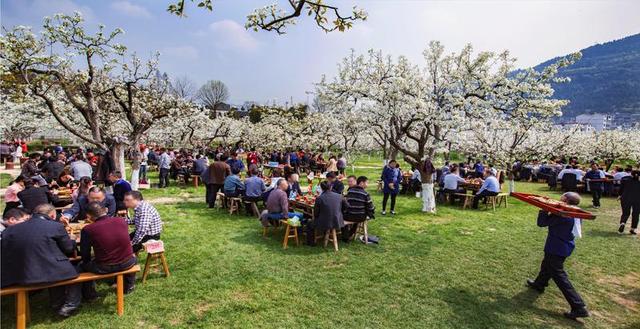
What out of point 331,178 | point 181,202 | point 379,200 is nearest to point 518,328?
point 331,178

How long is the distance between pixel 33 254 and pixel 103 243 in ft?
2.37

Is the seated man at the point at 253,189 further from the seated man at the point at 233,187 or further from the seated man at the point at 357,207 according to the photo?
the seated man at the point at 357,207

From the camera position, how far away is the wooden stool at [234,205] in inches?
418

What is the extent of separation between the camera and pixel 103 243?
472 centimetres

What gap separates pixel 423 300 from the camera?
541 cm

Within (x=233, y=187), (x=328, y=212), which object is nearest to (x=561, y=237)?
(x=328, y=212)

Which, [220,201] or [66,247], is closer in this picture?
[66,247]

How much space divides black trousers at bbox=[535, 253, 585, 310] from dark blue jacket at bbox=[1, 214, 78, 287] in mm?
6698

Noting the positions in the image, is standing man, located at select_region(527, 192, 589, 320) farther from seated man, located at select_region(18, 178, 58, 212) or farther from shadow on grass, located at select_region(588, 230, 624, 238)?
seated man, located at select_region(18, 178, 58, 212)

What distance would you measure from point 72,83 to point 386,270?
9.84 meters

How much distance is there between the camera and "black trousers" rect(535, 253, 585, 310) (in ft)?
16.5

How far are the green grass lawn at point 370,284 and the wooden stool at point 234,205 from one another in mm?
1111

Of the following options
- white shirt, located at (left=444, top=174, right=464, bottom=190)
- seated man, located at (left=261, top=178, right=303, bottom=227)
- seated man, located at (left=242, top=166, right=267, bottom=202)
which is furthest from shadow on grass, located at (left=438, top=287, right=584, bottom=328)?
white shirt, located at (left=444, top=174, right=464, bottom=190)

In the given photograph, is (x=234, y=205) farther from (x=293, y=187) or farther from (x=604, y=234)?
(x=604, y=234)
